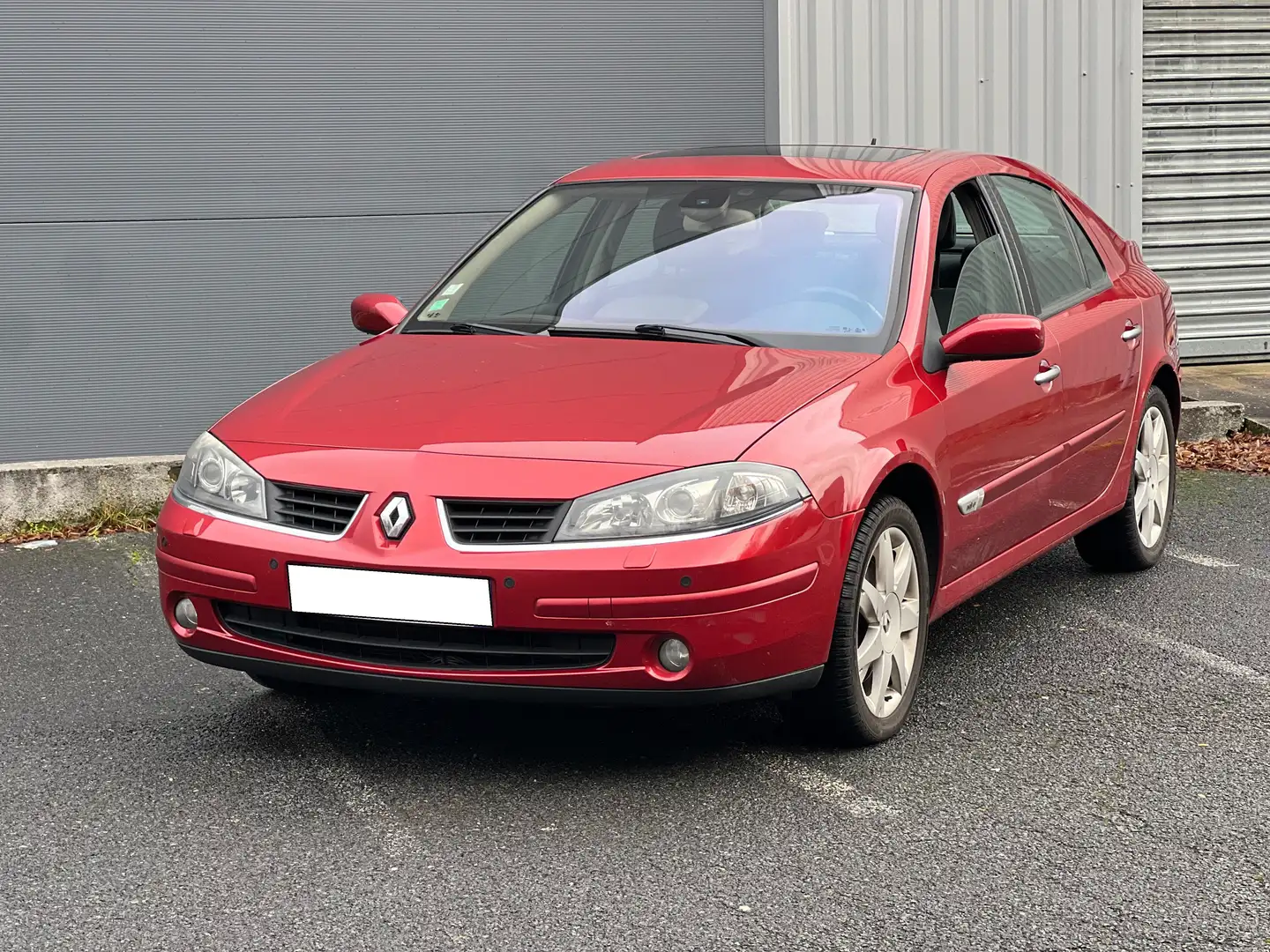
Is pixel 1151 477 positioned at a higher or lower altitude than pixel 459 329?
lower

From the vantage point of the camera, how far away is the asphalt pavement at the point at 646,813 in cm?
336

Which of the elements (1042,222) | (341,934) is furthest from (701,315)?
(341,934)

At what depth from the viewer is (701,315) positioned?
482 cm

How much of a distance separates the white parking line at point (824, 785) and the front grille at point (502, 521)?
91 centimetres

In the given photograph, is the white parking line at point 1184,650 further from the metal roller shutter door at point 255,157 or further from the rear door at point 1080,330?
the metal roller shutter door at point 255,157

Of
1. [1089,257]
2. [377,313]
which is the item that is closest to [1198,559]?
[1089,257]

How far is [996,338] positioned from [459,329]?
1.55 metres

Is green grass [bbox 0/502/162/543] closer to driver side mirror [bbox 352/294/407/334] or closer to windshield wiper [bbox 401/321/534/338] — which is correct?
driver side mirror [bbox 352/294/407/334]

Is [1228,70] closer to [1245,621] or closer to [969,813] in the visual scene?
[1245,621]

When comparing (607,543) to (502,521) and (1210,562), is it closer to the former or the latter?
(502,521)

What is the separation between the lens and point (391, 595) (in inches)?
152

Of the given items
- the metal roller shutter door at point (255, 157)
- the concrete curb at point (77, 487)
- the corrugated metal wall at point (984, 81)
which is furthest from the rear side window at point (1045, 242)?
the concrete curb at point (77, 487)

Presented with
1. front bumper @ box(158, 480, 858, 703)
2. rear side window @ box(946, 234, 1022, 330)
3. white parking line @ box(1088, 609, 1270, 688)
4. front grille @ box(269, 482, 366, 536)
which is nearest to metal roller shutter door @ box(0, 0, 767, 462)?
rear side window @ box(946, 234, 1022, 330)

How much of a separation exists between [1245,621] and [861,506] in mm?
2158
